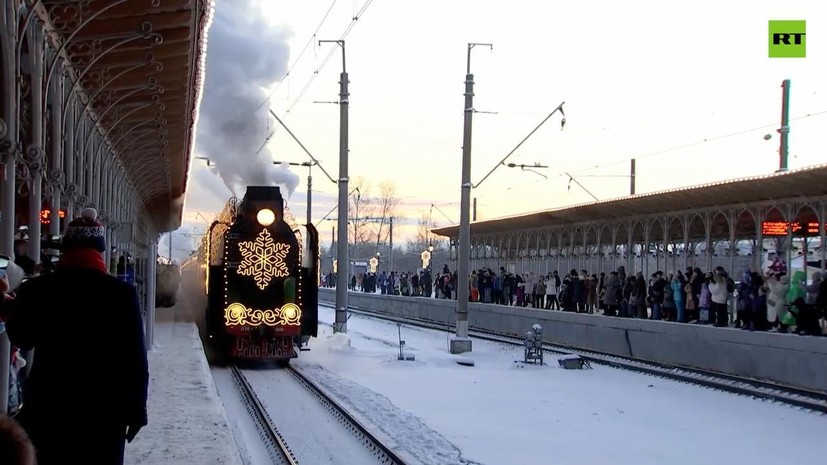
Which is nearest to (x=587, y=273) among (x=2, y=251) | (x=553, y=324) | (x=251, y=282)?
(x=553, y=324)

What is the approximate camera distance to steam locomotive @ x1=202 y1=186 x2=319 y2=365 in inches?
759

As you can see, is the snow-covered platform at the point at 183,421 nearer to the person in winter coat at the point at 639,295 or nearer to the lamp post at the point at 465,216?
the lamp post at the point at 465,216

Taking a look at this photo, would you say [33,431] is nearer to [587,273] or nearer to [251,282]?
[251,282]

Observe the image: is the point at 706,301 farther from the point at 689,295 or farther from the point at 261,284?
the point at 261,284

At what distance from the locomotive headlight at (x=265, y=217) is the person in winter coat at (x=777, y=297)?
33.5 ft

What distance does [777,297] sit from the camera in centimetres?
1884

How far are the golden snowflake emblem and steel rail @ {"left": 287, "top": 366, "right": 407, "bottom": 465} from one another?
241 centimetres

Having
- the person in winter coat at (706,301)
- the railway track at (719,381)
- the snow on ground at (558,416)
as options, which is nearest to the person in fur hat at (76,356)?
the snow on ground at (558,416)

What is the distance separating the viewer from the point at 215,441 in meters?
9.12

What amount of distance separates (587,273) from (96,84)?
19.8 metres

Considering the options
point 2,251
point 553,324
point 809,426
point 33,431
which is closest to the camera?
point 33,431

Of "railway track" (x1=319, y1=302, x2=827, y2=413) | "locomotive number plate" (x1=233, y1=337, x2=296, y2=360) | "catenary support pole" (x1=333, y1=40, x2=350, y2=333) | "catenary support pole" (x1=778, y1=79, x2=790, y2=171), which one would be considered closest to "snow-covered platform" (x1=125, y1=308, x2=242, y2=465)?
"locomotive number plate" (x1=233, y1=337, x2=296, y2=360)

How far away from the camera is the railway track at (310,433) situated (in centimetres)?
1063

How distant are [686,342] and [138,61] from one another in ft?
44.5
